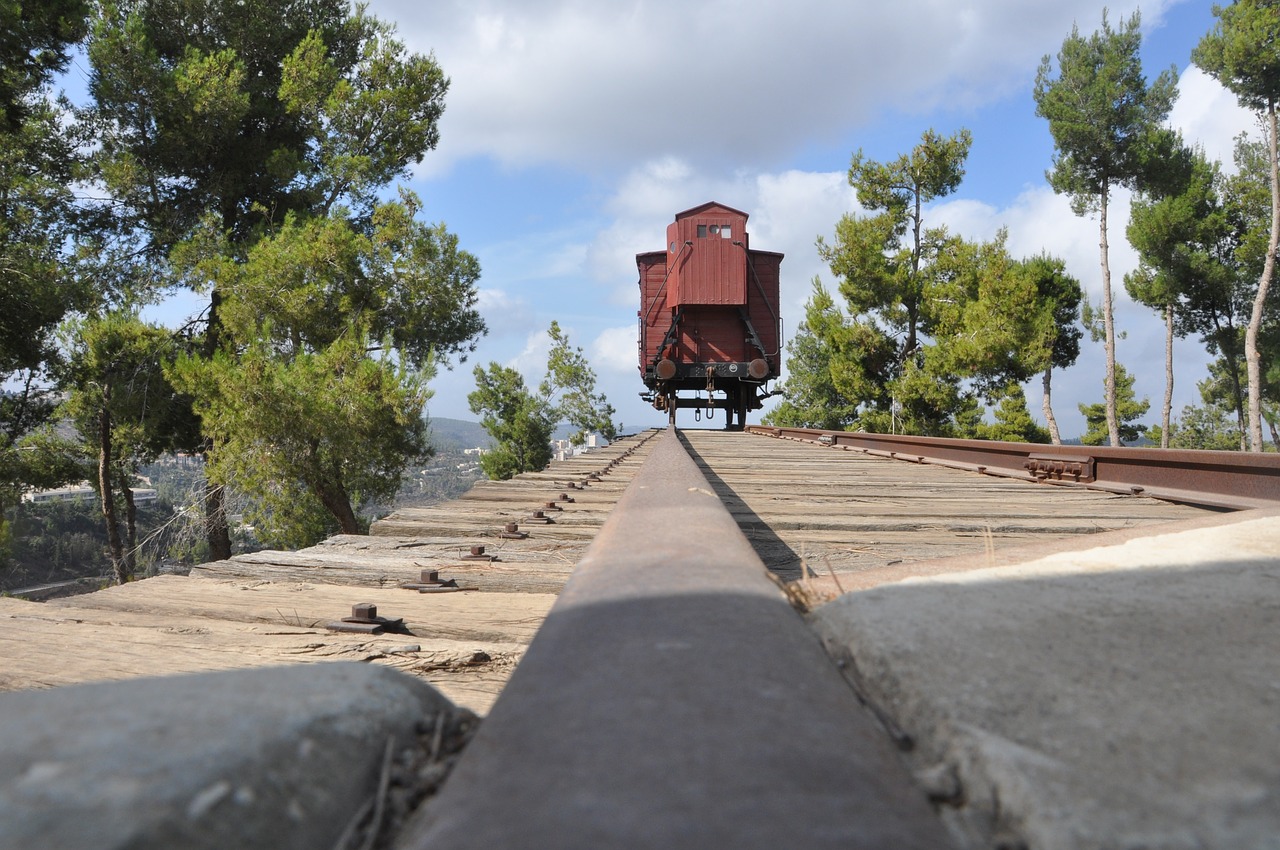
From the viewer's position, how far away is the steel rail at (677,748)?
477mm

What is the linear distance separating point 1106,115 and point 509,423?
898 inches

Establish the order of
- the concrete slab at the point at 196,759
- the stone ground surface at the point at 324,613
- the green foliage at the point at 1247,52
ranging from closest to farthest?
the concrete slab at the point at 196,759, the stone ground surface at the point at 324,613, the green foliage at the point at 1247,52

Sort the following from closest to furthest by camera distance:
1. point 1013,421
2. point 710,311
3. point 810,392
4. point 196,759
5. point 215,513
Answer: point 196,759, point 215,513, point 710,311, point 1013,421, point 810,392

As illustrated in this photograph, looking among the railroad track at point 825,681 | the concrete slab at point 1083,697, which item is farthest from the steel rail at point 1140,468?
the concrete slab at point 1083,697

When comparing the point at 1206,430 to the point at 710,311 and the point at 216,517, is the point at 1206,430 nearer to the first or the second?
the point at 710,311

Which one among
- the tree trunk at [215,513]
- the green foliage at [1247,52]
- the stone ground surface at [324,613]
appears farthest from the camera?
the green foliage at [1247,52]

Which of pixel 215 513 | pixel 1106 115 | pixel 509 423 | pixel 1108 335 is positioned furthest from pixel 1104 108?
pixel 215 513

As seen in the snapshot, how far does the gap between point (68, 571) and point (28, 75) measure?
145ft

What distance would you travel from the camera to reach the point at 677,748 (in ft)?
1.85

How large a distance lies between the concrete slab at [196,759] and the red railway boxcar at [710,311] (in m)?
14.6

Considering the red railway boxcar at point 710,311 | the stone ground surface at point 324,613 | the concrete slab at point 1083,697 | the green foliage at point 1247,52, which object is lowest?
the stone ground surface at point 324,613

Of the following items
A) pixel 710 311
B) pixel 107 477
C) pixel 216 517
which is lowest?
pixel 216 517

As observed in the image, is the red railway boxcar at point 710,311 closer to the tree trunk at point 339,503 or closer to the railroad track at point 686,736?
the tree trunk at point 339,503

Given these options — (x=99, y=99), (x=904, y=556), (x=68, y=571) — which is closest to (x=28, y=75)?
(x=99, y=99)
